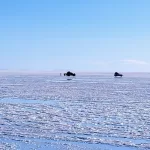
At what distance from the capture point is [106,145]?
1345 centimetres

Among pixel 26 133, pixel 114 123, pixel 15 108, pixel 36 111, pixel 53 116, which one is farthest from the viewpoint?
pixel 15 108

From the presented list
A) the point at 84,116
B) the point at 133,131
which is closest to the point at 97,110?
the point at 84,116

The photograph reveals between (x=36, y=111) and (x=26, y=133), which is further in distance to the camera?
(x=36, y=111)

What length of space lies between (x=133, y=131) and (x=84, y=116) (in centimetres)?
502

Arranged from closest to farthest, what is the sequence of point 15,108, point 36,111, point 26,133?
1. point 26,133
2. point 36,111
3. point 15,108

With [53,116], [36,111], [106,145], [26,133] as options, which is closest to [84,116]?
[53,116]

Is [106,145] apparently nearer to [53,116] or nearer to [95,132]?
[95,132]

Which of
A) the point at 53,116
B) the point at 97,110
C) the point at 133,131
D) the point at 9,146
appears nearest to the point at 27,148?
the point at 9,146

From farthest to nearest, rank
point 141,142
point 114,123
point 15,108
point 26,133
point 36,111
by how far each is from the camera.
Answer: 1. point 15,108
2. point 36,111
3. point 114,123
4. point 26,133
5. point 141,142

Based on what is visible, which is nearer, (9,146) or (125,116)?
(9,146)

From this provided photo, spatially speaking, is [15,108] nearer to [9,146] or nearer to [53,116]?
[53,116]

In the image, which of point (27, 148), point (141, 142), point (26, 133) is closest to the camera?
point (27, 148)

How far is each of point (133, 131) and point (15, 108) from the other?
426 inches

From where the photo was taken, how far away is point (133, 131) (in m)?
16.0
